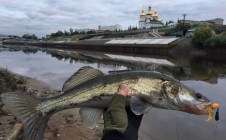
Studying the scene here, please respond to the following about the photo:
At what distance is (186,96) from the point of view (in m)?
2.48

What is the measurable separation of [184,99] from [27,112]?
127cm

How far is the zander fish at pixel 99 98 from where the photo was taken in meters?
2.49

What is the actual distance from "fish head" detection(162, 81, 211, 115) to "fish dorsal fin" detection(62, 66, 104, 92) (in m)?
0.59

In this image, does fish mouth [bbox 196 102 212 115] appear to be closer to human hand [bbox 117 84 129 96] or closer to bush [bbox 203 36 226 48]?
human hand [bbox 117 84 129 96]

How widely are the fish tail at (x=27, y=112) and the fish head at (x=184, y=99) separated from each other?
105cm

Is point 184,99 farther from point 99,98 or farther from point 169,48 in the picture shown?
point 169,48

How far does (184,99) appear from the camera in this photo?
2.48m

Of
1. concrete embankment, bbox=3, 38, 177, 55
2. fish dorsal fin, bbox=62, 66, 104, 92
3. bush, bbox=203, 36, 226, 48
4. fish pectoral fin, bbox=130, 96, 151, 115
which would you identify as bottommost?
concrete embankment, bbox=3, 38, 177, 55

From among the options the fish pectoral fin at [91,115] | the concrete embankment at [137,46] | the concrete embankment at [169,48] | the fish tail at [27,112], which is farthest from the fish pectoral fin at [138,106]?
the concrete embankment at [137,46]

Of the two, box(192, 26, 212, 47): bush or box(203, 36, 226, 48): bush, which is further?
box(192, 26, 212, 47): bush

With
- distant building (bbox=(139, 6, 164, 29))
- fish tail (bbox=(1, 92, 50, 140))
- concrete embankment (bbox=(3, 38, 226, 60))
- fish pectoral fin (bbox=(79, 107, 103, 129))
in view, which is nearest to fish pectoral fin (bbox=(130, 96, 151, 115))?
fish pectoral fin (bbox=(79, 107, 103, 129))

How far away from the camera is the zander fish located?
2494 millimetres

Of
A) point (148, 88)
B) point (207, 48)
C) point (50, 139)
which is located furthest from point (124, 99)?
point (207, 48)

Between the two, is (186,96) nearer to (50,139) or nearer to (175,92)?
(175,92)
